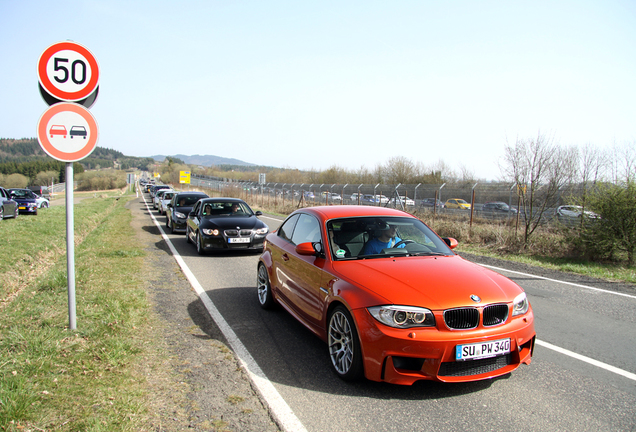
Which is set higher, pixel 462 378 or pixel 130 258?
pixel 462 378

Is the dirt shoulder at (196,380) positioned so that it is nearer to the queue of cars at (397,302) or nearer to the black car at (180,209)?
the queue of cars at (397,302)

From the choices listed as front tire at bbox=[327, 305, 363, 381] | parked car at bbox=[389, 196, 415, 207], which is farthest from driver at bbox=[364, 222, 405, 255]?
parked car at bbox=[389, 196, 415, 207]

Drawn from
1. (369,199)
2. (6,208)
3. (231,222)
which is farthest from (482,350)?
(6,208)

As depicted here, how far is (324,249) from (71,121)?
307cm

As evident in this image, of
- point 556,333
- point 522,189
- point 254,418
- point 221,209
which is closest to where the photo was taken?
point 254,418

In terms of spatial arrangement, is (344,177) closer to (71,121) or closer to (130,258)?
(130,258)

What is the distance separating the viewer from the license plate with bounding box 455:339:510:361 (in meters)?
3.29

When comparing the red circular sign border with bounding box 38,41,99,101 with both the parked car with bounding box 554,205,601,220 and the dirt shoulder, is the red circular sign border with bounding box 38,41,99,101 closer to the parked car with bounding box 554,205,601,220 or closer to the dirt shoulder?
the dirt shoulder

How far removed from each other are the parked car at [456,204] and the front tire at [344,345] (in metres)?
15.3

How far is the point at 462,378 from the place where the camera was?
3346 millimetres

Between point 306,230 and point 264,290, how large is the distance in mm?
1462

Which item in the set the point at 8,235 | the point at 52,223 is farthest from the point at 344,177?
the point at 8,235

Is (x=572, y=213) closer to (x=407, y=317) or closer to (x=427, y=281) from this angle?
(x=427, y=281)

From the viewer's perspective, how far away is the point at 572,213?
39.4ft
